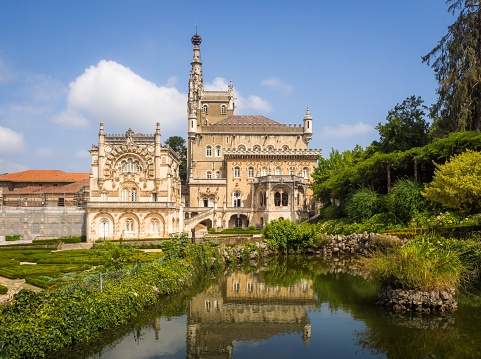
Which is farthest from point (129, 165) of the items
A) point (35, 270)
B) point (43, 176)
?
point (35, 270)

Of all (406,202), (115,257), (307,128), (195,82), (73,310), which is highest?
(195,82)

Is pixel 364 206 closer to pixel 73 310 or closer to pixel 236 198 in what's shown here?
pixel 236 198

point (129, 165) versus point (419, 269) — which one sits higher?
point (129, 165)

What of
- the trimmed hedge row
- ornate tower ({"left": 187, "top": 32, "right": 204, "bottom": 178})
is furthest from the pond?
ornate tower ({"left": 187, "top": 32, "right": 204, "bottom": 178})

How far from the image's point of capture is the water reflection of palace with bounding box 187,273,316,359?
13.0 metres

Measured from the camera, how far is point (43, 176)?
57.8 metres

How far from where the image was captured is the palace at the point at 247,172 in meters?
52.8

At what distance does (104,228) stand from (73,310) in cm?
3202

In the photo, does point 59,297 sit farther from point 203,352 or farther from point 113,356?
point 203,352

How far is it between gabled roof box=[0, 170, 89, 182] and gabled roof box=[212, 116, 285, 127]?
2036cm

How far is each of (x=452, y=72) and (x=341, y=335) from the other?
91.6 ft

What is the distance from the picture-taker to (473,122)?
35.2 meters

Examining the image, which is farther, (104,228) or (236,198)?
(236,198)

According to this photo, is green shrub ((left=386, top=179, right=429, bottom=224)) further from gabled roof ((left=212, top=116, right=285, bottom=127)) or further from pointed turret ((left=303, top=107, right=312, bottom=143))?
gabled roof ((left=212, top=116, right=285, bottom=127))
